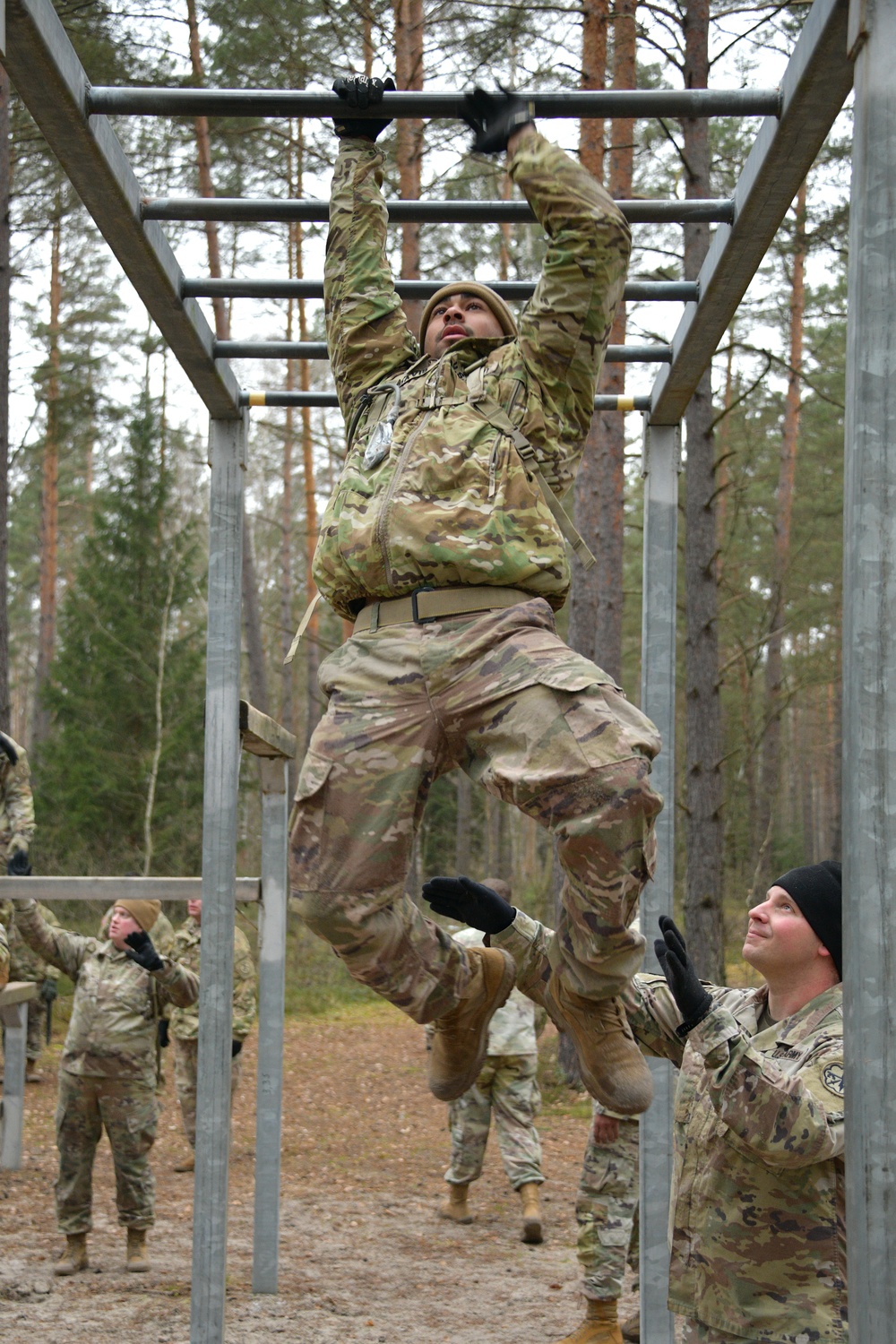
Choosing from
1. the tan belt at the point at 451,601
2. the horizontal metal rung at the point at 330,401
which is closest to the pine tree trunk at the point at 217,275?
the horizontal metal rung at the point at 330,401

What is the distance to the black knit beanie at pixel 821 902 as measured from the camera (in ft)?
8.70

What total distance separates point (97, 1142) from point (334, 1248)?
4.49 feet

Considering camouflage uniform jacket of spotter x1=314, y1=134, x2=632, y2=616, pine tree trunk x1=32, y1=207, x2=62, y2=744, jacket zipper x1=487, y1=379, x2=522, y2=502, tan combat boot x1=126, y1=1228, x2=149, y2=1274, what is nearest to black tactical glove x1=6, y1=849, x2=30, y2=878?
tan combat boot x1=126, y1=1228, x2=149, y2=1274

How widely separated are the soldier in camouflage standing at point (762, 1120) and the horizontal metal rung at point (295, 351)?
62.7 inches

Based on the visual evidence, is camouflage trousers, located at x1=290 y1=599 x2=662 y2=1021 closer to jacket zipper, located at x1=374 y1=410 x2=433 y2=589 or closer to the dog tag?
jacket zipper, located at x1=374 y1=410 x2=433 y2=589

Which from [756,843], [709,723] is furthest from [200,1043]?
[756,843]

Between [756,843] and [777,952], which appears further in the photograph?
[756,843]

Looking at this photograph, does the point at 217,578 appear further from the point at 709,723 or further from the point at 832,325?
the point at 832,325

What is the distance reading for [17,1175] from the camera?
8.08 m

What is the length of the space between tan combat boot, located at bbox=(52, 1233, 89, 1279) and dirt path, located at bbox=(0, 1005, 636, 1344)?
5cm

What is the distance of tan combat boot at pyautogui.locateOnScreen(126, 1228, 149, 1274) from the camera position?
6137 millimetres

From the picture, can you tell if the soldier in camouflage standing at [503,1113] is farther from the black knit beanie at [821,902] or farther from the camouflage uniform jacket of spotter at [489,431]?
the camouflage uniform jacket of spotter at [489,431]

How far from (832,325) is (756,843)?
716 centimetres

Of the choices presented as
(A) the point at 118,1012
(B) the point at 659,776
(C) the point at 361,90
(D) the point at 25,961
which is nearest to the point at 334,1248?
(A) the point at 118,1012
